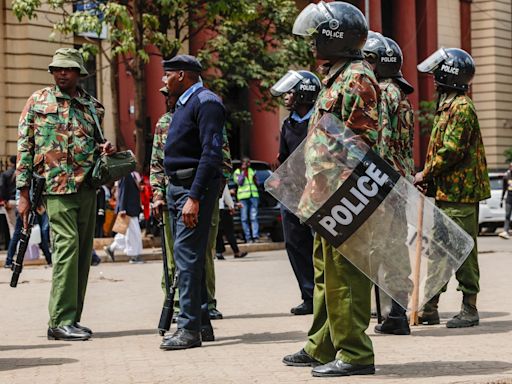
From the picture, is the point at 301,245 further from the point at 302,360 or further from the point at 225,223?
the point at 225,223

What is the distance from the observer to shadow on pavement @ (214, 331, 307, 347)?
841 centimetres

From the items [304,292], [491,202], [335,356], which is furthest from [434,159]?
[491,202]

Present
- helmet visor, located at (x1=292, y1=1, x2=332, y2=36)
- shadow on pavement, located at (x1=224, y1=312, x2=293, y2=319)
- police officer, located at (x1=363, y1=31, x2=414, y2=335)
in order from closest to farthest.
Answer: helmet visor, located at (x1=292, y1=1, x2=332, y2=36) < police officer, located at (x1=363, y1=31, x2=414, y2=335) < shadow on pavement, located at (x1=224, y1=312, x2=293, y2=319)

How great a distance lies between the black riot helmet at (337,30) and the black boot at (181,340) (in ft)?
7.19

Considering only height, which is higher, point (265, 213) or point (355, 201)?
point (355, 201)

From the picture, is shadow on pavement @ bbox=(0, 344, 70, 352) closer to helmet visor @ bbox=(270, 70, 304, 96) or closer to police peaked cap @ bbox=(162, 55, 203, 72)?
police peaked cap @ bbox=(162, 55, 203, 72)

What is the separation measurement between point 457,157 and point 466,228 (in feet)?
1.81

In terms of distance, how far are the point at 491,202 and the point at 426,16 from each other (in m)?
15.0

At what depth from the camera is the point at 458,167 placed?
9.12 metres

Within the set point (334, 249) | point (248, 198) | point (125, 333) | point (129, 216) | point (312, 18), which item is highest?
point (312, 18)

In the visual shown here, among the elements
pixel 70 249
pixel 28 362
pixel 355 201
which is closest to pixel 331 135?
pixel 355 201

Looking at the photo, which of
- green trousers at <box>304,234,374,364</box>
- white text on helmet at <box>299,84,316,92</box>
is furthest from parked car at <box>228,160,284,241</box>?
green trousers at <box>304,234,374,364</box>

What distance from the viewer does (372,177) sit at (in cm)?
648

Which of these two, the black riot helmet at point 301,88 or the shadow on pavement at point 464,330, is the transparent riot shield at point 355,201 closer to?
the shadow on pavement at point 464,330
